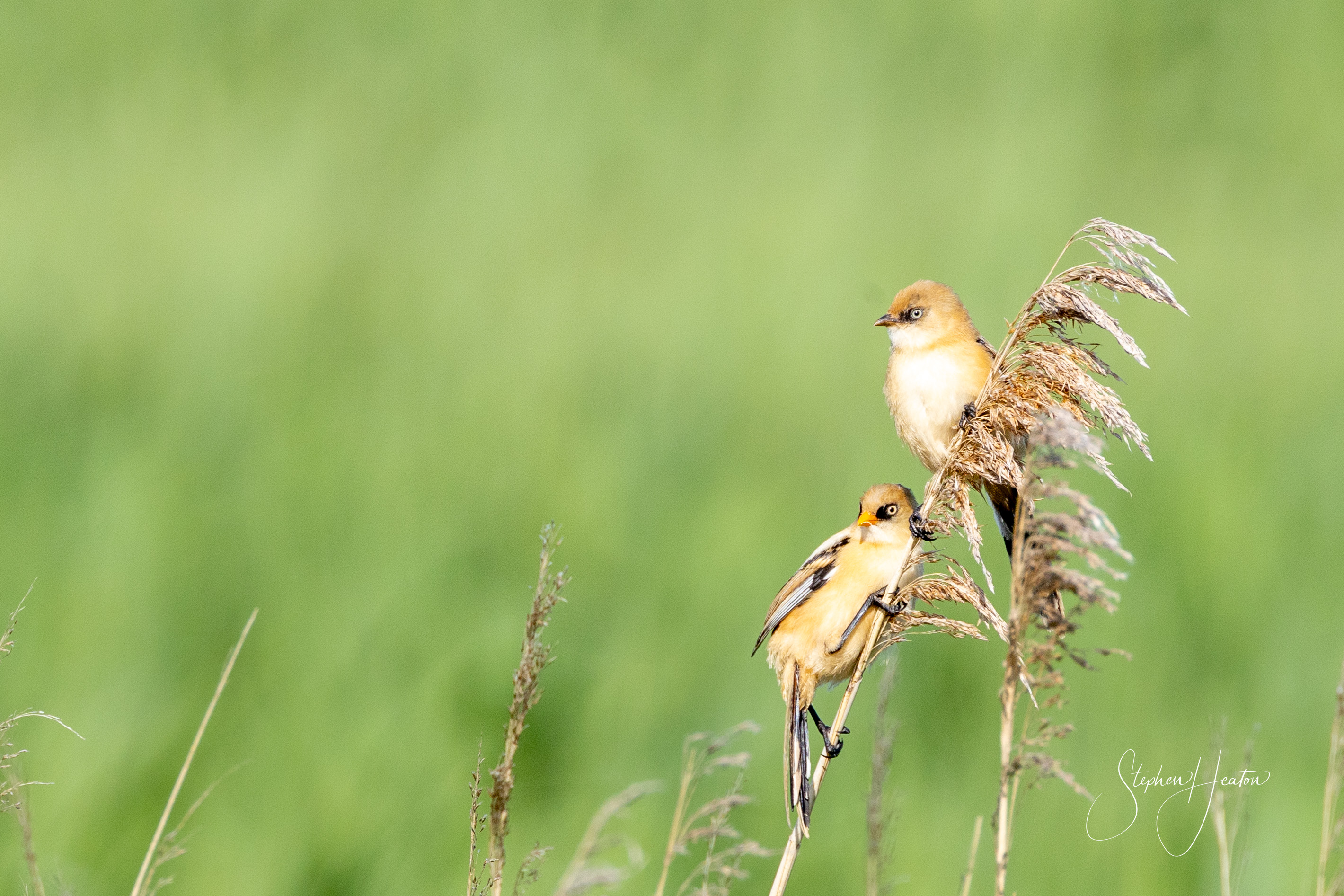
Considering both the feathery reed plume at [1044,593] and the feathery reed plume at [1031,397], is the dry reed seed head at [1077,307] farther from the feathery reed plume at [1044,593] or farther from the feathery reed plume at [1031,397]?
the feathery reed plume at [1044,593]

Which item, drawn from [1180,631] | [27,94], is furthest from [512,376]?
[27,94]

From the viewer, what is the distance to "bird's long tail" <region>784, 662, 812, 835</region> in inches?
114

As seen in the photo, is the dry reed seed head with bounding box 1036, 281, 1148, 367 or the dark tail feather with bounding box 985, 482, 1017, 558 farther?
the dark tail feather with bounding box 985, 482, 1017, 558

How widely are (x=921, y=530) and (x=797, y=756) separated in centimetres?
77

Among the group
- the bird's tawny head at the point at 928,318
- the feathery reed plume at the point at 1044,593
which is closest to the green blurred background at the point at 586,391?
the bird's tawny head at the point at 928,318

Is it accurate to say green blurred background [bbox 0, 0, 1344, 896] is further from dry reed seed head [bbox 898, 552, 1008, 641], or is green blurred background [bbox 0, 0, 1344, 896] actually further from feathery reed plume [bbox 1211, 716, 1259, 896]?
dry reed seed head [bbox 898, 552, 1008, 641]

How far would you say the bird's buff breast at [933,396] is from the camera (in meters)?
3.75

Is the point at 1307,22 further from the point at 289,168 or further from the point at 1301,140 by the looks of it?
the point at 289,168

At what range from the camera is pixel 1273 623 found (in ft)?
23.2

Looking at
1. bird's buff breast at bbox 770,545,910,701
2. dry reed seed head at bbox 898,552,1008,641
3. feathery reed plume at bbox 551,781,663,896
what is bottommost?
feathery reed plume at bbox 551,781,663,896

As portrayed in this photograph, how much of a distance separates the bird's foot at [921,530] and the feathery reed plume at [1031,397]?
0.04 feet

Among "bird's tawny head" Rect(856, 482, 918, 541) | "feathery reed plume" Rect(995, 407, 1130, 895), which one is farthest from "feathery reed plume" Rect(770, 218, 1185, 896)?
"bird's tawny head" Rect(856, 482, 918, 541)

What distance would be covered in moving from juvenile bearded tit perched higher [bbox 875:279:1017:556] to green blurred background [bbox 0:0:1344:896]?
2430 mm

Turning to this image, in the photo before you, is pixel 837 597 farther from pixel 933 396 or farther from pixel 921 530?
pixel 921 530
